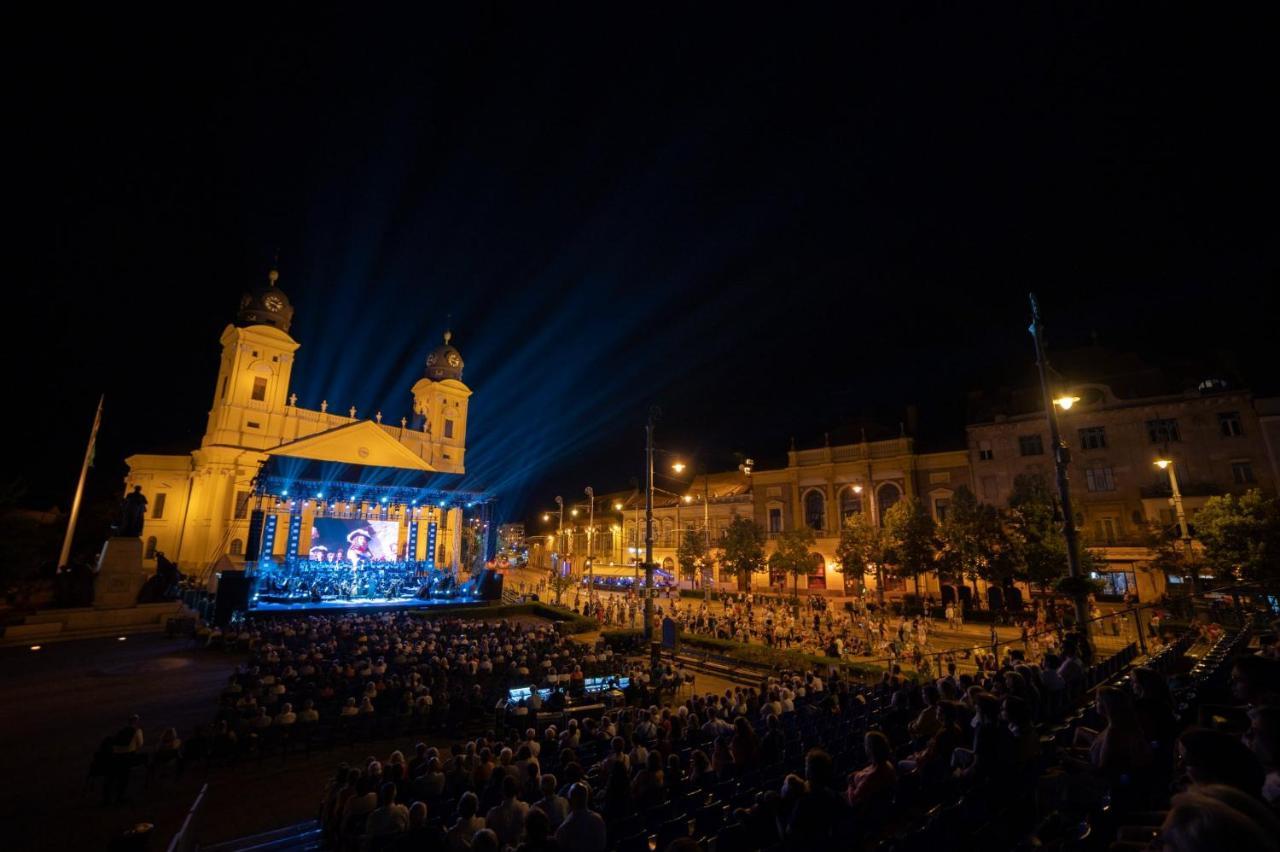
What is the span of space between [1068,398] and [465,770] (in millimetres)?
14000

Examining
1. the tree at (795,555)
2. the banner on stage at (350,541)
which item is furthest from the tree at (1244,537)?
the banner on stage at (350,541)

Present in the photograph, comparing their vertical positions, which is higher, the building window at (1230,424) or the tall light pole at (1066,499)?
the building window at (1230,424)

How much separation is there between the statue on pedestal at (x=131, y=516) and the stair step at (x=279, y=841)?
24.3m

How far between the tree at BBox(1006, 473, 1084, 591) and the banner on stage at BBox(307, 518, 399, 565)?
40735 mm

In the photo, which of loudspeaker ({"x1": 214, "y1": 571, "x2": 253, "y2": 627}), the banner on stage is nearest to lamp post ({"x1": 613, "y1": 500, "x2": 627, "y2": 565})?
the banner on stage

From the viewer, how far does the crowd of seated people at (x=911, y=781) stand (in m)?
2.98

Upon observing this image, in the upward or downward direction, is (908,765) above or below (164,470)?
below

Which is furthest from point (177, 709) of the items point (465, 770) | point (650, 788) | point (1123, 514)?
point (1123, 514)

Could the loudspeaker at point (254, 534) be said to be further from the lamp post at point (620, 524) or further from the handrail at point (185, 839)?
the lamp post at point (620, 524)

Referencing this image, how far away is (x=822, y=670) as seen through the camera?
18.8 m

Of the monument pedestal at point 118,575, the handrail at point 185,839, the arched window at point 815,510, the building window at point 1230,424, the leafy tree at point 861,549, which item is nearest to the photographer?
the handrail at point 185,839

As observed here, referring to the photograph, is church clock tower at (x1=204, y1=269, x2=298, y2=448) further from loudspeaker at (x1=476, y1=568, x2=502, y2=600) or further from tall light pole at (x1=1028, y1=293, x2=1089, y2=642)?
tall light pole at (x1=1028, y1=293, x2=1089, y2=642)

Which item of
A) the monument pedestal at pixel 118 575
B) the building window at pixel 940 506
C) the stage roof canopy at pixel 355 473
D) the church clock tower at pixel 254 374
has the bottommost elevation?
the monument pedestal at pixel 118 575

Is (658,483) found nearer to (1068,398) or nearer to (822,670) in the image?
(822,670)
